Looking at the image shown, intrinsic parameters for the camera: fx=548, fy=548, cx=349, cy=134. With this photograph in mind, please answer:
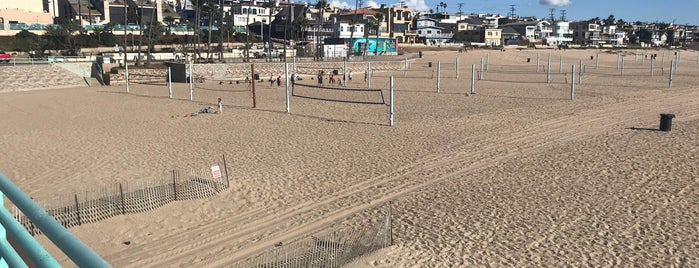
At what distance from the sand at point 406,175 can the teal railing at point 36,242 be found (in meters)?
5.71

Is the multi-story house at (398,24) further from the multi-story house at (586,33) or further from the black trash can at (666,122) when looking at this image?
the black trash can at (666,122)

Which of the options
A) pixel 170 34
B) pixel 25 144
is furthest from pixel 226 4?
pixel 25 144

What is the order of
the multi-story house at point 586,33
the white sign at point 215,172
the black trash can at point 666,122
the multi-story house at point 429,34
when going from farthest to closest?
the multi-story house at point 586,33, the multi-story house at point 429,34, the black trash can at point 666,122, the white sign at point 215,172

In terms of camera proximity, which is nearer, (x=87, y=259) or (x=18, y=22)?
(x=87, y=259)

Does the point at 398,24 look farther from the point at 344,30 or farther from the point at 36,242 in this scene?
the point at 36,242

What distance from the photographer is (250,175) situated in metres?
12.3

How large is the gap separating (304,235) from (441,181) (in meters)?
4.09

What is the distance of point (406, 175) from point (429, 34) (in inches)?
4117

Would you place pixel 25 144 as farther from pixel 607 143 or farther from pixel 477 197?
pixel 607 143

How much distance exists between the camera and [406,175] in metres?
12.2

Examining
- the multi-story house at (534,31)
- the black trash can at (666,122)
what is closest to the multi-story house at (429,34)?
the multi-story house at (534,31)

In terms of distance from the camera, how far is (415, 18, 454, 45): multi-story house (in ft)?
→ 369

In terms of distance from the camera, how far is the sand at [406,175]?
8.01 metres

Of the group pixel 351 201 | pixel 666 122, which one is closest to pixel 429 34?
pixel 666 122
